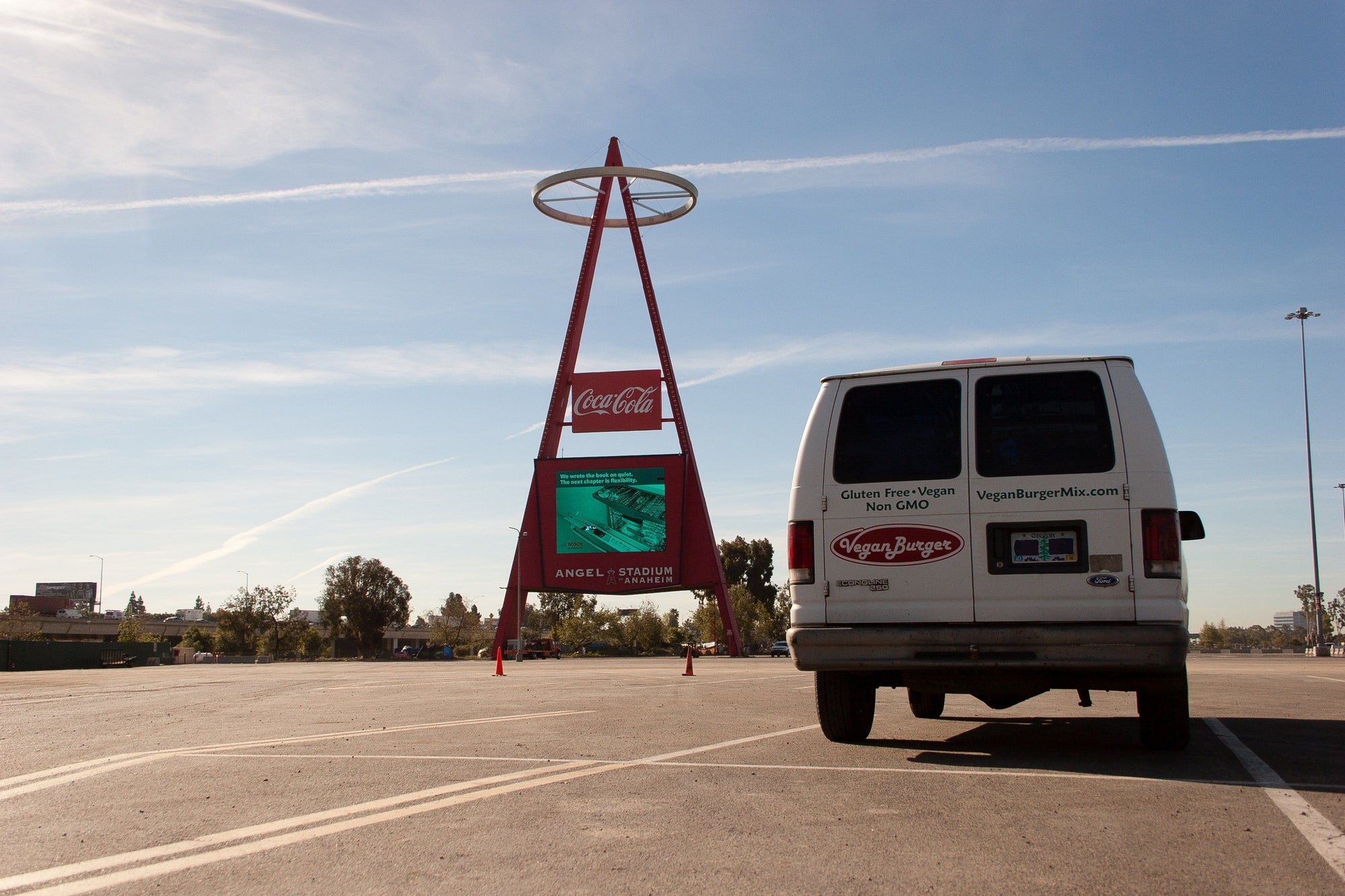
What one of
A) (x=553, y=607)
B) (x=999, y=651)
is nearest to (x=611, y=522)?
(x=999, y=651)

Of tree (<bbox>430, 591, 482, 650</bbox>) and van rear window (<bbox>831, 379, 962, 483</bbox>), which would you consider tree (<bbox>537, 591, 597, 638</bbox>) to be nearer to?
tree (<bbox>430, 591, 482, 650</bbox>)

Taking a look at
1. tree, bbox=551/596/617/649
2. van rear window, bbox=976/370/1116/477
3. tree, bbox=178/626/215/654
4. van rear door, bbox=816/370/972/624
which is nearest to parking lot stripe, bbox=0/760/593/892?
van rear door, bbox=816/370/972/624

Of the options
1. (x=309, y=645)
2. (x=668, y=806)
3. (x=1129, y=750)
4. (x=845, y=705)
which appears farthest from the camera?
(x=309, y=645)

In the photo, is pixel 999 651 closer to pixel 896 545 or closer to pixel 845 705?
pixel 896 545

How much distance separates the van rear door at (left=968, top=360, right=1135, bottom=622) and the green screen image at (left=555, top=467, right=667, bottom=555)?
153 ft

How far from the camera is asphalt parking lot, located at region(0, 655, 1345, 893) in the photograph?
407 cm

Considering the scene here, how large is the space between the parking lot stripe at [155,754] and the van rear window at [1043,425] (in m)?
5.19

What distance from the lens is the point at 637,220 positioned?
56.2 meters

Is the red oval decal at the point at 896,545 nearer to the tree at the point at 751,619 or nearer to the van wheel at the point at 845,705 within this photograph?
the van wheel at the point at 845,705

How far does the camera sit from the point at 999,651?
6961 mm

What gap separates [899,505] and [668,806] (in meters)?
2.72

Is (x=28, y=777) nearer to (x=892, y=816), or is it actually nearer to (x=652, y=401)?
(x=892, y=816)

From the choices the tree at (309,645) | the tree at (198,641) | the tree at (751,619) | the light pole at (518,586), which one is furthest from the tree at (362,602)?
the light pole at (518,586)

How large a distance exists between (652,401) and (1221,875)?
50981 millimetres
